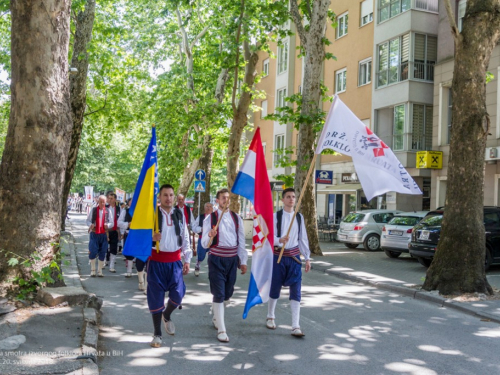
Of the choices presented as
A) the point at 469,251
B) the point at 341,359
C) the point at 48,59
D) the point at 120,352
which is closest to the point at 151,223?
the point at 120,352

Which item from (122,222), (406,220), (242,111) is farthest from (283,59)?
(122,222)

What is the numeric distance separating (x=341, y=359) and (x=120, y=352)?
248cm

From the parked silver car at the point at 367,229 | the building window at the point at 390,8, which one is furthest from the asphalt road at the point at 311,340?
the building window at the point at 390,8

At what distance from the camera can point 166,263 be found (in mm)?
7012

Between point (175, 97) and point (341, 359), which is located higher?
point (175, 97)

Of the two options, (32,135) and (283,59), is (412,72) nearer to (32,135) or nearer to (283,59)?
(283,59)

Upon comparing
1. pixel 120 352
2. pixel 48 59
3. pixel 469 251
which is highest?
pixel 48 59

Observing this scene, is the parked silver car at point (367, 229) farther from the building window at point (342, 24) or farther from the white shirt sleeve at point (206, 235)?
the white shirt sleeve at point (206, 235)

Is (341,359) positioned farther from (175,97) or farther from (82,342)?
(175,97)

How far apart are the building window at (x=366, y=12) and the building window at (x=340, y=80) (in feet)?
9.85

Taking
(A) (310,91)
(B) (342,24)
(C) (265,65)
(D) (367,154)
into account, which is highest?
(C) (265,65)

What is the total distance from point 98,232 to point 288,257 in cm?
651

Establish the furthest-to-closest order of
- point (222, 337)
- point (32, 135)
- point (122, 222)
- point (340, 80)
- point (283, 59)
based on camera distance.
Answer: point (283, 59) < point (340, 80) < point (122, 222) < point (32, 135) < point (222, 337)

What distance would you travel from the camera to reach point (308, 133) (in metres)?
19.8
